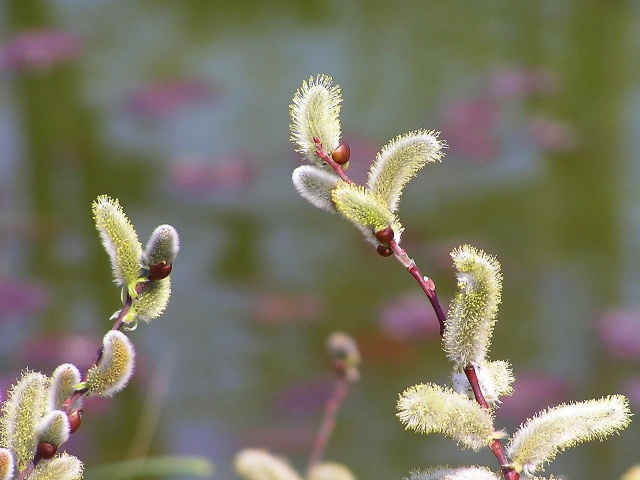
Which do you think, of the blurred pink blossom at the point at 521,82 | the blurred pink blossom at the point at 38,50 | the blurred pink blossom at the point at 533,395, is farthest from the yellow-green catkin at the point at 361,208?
the blurred pink blossom at the point at 38,50

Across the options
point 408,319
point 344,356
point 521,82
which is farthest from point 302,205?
point 344,356

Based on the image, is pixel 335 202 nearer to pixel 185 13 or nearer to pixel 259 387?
pixel 259 387

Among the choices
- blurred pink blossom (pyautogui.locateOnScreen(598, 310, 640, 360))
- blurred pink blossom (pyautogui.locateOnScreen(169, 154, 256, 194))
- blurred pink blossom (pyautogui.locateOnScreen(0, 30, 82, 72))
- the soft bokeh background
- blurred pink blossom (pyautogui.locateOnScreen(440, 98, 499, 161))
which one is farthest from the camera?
blurred pink blossom (pyautogui.locateOnScreen(0, 30, 82, 72))

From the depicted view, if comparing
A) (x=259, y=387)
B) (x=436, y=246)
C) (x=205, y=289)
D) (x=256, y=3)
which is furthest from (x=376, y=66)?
(x=259, y=387)

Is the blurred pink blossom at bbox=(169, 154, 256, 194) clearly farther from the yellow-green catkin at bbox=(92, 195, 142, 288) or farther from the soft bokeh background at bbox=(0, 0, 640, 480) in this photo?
the yellow-green catkin at bbox=(92, 195, 142, 288)

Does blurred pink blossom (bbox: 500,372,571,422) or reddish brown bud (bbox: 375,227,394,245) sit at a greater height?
blurred pink blossom (bbox: 500,372,571,422)

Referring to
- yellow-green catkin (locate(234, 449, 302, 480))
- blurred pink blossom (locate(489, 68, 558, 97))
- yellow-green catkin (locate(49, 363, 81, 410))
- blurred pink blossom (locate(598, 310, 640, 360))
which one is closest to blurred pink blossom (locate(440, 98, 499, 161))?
blurred pink blossom (locate(489, 68, 558, 97))
